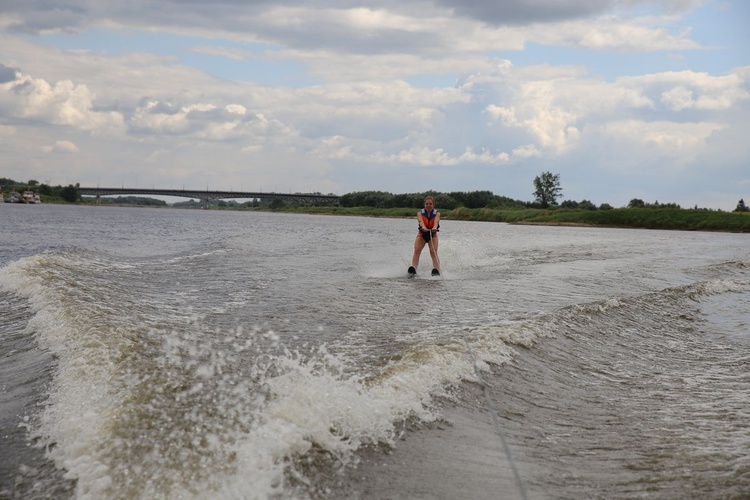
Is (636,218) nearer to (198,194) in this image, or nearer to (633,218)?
(633,218)

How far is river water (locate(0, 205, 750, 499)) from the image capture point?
4.24 m

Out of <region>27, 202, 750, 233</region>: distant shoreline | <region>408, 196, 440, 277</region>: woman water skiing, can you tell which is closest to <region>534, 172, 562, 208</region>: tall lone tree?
<region>27, 202, 750, 233</region>: distant shoreline

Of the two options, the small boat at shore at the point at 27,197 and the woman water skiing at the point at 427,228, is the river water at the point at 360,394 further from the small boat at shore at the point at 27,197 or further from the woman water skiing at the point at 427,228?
the small boat at shore at the point at 27,197

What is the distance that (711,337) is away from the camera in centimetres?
1027

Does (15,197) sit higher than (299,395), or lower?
higher

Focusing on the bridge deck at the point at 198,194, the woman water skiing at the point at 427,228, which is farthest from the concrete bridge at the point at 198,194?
the woman water skiing at the point at 427,228

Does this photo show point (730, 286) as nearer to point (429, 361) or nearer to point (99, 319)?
point (429, 361)

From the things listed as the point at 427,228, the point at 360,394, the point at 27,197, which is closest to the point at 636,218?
the point at 427,228

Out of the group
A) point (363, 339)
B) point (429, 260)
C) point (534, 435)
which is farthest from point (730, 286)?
point (534, 435)

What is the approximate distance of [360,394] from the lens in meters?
5.72

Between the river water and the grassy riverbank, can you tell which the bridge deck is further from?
the river water

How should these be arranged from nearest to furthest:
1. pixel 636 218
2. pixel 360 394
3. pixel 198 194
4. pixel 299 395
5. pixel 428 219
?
pixel 299 395, pixel 360 394, pixel 428 219, pixel 636 218, pixel 198 194

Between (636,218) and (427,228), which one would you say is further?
(636,218)

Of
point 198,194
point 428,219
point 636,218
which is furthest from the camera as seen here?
point 198,194
